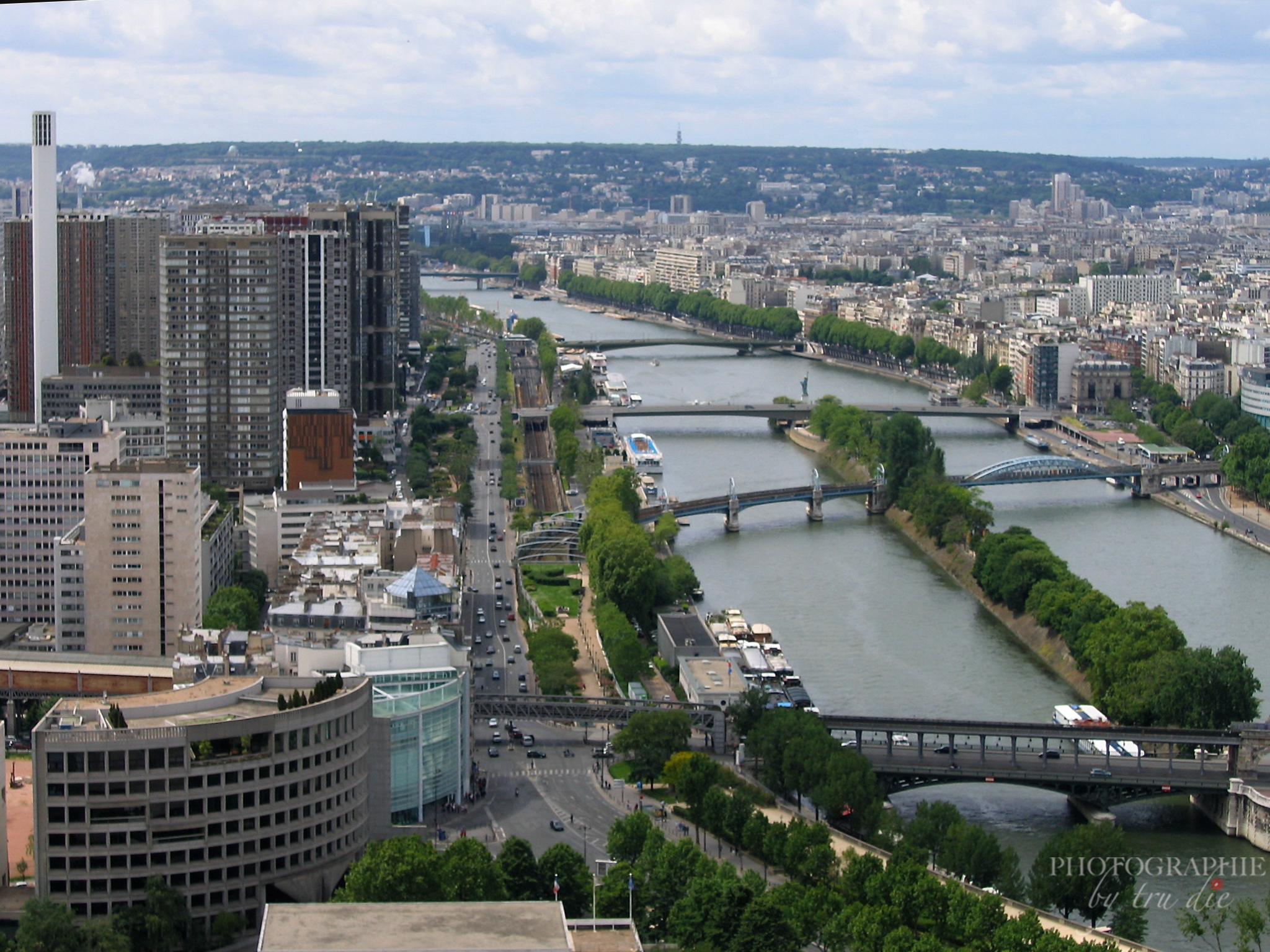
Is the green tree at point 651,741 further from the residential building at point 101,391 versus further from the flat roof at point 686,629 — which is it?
the residential building at point 101,391

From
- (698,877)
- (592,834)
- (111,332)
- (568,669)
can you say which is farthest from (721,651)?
(111,332)

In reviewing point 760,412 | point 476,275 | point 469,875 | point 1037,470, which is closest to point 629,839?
point 469,875

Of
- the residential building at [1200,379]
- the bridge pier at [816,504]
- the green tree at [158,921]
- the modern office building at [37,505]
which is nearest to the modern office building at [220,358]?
the modern office building at [37,505]

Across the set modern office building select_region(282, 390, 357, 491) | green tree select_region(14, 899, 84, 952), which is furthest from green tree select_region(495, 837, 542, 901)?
modern office building select_region(282, 390, 357, 491)

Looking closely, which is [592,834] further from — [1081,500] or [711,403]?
[711,403]

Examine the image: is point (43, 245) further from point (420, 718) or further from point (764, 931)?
point (764, 931)
